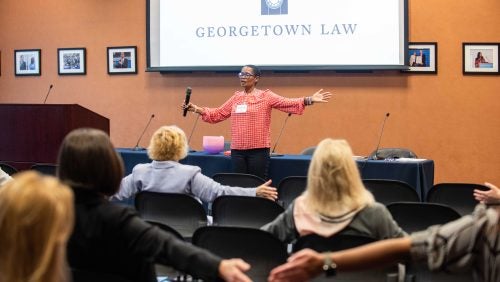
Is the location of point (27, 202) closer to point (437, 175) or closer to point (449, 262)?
point (449, 262)

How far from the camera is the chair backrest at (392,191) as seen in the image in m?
3.93

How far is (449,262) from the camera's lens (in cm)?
162

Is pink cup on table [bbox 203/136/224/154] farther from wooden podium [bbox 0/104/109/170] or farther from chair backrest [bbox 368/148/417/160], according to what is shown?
chair backrest [bbox 368/148/417/160]

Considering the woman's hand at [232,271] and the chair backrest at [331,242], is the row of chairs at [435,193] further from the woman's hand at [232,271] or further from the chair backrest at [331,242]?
the woman's hand at [232,271]

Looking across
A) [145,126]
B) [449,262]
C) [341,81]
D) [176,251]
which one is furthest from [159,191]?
[145,126]

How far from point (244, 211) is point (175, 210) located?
0.44 metres

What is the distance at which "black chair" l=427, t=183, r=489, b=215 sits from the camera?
3.93 meters

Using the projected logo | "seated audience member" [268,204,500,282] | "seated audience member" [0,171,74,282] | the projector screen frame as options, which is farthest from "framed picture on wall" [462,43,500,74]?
"seated audience member" [0,171,74,282]

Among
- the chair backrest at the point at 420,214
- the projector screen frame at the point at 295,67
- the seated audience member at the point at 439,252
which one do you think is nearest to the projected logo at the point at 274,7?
the projector screen frame at the point at 295,67

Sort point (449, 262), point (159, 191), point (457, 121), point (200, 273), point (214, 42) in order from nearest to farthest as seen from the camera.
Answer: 1. point (449, 262)
2. point (200, 273)
3. point (159, 191)
4. point (457, 121)
5. point (214, 42)

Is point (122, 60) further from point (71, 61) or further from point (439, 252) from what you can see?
point (439, 252)

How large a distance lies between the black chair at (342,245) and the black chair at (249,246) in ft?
0.32

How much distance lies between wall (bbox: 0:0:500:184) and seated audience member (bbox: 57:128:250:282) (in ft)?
18.5

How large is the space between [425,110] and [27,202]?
Answer: 21.1 feet
